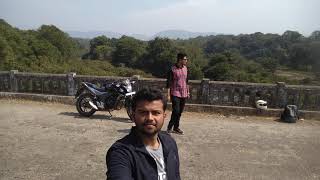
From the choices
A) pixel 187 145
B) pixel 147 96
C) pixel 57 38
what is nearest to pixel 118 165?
pixel 147 96

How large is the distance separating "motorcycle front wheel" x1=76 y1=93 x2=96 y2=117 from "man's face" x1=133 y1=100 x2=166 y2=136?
7.35 meters

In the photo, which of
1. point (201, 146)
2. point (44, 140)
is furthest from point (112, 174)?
point (44, 140)

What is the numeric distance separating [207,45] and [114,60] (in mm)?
41581

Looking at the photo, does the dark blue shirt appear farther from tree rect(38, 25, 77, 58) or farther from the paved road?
tree rect(38, 25, 77, 58)

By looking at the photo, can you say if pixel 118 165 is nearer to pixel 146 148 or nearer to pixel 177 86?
pixel 146 148

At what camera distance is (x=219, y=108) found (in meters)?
10.1

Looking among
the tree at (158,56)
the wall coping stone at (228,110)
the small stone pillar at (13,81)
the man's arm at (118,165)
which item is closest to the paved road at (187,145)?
the wall coping stone at (228,110)

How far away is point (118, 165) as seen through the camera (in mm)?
2074

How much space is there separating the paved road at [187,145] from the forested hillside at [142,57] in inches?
653

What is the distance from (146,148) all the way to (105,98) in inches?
286

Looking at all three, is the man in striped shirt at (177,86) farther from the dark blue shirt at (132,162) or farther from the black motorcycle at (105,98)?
the dark blue shirt at (132,162)

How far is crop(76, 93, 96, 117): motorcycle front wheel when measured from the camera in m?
9.50

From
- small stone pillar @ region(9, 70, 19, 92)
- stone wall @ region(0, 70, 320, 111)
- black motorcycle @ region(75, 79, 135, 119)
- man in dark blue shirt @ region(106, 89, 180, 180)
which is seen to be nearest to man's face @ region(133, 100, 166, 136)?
man in dark blue shirt @ region(106, 89, 180, 180)

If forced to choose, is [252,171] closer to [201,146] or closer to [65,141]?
[201,146]
